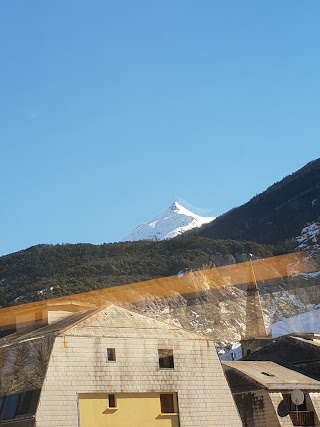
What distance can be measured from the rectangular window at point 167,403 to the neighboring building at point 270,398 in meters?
8.29

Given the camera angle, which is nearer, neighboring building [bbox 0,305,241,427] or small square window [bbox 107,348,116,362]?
neighboring building [bbox 0,305,241,427]

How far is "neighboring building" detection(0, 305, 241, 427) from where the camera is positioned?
44.4m

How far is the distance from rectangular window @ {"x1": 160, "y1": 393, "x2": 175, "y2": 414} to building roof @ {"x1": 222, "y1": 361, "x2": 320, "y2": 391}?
834 cm

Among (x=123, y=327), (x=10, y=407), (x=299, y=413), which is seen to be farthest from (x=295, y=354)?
(x=10, y=407)

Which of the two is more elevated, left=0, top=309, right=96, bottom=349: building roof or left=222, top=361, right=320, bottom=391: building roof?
left=0, top=309, right=96, bottom=349: building roof

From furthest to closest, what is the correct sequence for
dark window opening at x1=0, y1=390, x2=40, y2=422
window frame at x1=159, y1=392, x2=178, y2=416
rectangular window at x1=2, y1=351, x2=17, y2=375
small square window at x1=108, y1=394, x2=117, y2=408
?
window frame at x1=159, y1=392, x2=178, y2=416 < rectangular window at x1=2, y1=351, x2=17, y2=375 < small square window at x1=108, y1=394, x2=117, y2=408 < dark window opening at x1=0, y1=390, x2=40, y2=422

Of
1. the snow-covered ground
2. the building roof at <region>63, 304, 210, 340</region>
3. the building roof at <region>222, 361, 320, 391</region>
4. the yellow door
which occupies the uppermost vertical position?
the snow-covered ground

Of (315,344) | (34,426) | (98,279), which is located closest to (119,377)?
(34,426)

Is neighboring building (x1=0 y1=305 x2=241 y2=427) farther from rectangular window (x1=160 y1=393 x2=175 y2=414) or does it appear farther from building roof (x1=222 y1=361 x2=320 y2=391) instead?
building roof (x1=222 y1=361 x2=320 y2=391)

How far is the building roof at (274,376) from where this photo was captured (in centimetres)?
5491

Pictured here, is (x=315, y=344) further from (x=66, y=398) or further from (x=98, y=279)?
(x=98, y=279)

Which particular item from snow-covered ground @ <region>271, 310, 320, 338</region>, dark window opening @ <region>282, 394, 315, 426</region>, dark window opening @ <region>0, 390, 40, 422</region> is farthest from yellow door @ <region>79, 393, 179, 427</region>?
snow-covered ground @ <region>271, 310, 320, 338</region>

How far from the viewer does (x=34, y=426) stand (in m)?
42.8

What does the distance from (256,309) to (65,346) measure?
59911 mm
